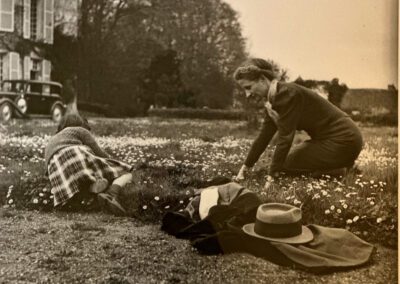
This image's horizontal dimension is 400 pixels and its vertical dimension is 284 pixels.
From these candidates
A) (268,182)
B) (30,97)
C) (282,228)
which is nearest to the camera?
(282,228)

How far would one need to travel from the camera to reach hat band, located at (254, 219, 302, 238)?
215cm

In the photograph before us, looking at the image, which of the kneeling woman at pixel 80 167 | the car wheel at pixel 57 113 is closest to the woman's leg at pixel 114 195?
the kneeling woman at pixel 80 167

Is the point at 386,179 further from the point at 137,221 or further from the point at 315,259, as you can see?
the point at 137,221

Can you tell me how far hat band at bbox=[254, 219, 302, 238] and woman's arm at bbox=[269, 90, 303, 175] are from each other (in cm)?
24

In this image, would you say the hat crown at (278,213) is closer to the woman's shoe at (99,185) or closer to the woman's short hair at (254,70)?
the woman's short hair at (254,70)

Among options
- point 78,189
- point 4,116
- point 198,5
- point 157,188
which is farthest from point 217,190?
point 4,116

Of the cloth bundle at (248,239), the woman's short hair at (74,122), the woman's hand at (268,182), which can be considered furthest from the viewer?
the woman's short hair at (74,122)

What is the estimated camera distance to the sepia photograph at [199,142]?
218 cm

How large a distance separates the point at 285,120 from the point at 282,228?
0.45 meters

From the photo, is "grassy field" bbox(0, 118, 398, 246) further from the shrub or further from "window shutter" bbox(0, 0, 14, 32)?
"window shutter" bbox(0, 0, 14, 32)

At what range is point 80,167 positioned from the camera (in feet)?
7.82

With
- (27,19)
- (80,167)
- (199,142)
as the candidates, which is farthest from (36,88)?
(199,142)

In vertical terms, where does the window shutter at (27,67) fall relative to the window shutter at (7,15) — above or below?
below

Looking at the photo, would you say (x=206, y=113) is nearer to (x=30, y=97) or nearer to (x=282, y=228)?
(x=282, y=228)
